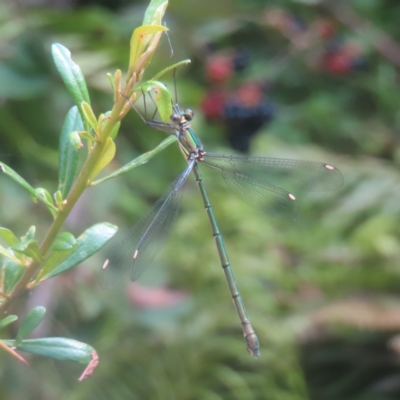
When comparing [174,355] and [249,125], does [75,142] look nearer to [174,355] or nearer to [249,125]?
[174,355]

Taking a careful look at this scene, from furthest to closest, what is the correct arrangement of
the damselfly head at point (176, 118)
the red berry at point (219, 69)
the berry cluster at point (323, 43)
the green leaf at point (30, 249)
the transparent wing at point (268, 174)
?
the berry cluster at point (323, 43)
the red berry at point (219, 69)
the transparent wing at point (268, 174)
the damselfly head at point (176, 118)
the green leaf at point (30, 249)

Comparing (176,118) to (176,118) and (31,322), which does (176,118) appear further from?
→ (31,322)

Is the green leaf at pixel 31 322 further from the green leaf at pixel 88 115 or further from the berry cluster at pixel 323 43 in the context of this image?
the berry cluster at pixel 323 43

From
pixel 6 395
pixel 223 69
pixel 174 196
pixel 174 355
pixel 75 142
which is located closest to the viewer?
pixel 75 142

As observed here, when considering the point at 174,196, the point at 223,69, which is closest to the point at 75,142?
the point at 174,196

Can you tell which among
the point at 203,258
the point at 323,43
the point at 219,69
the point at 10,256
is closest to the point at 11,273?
the point at 10,256

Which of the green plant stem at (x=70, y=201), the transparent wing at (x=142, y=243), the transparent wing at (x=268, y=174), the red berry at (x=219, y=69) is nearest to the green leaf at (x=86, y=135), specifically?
the green plant stem at (x=70, y=201)
